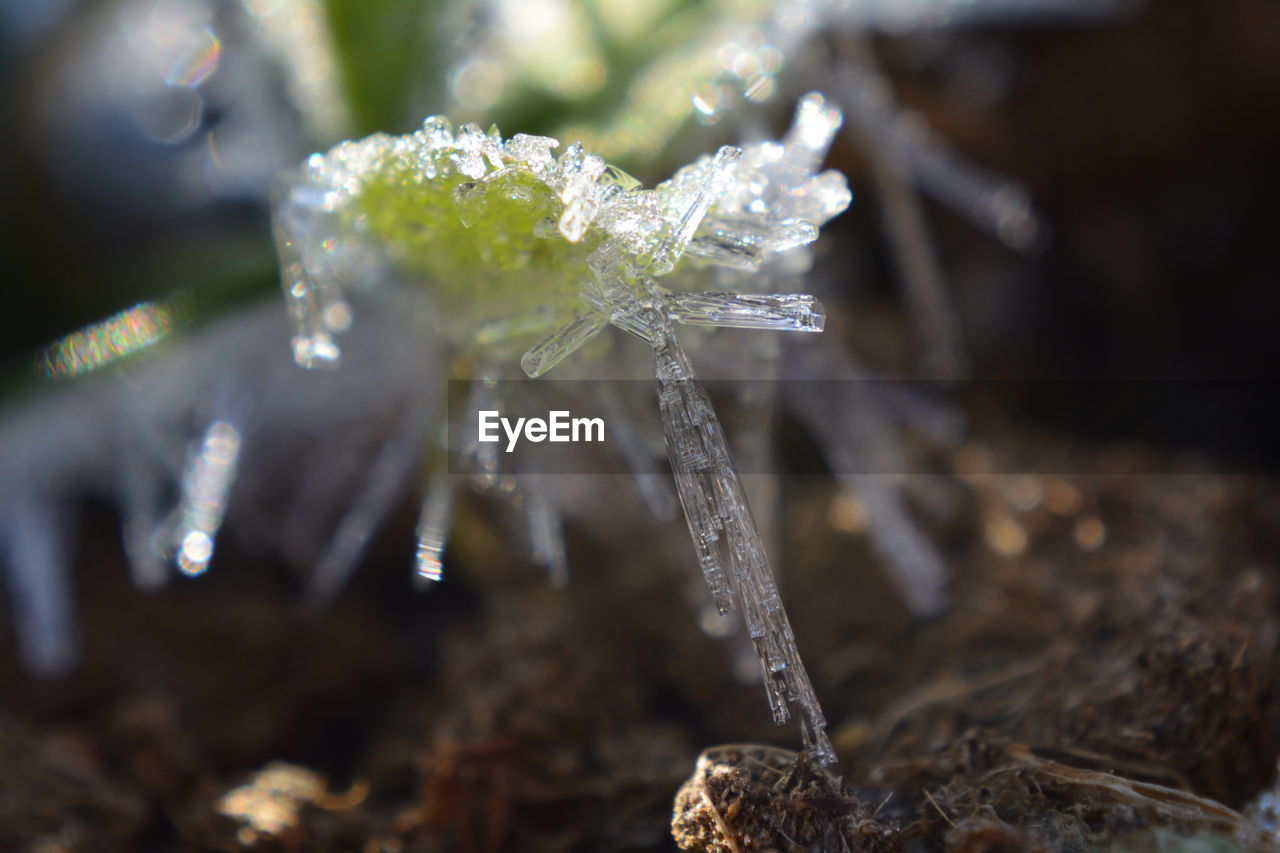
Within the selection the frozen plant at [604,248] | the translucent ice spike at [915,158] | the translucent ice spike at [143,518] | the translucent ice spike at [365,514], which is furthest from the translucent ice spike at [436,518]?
the translucent ice spike at [915,158]

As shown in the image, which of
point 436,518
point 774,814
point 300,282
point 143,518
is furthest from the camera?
point 143,518

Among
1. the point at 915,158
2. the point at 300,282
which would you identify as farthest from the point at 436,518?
the point at 915,158

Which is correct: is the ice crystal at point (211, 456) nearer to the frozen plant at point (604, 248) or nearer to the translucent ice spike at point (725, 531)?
the frozen plant at point (604, 248)

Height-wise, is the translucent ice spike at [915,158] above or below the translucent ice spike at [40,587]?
above

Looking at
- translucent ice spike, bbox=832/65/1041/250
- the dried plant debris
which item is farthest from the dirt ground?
translucent ice spike, bbox=832/65/1041/250

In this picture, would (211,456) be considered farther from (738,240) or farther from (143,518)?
(738,240)

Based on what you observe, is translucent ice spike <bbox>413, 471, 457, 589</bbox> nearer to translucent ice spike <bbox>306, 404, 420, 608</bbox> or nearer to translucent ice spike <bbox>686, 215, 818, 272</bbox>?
translucent ice spike <bbox>306, 404, 420, 608</bbox>

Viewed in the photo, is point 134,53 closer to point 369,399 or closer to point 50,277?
point 50,277
